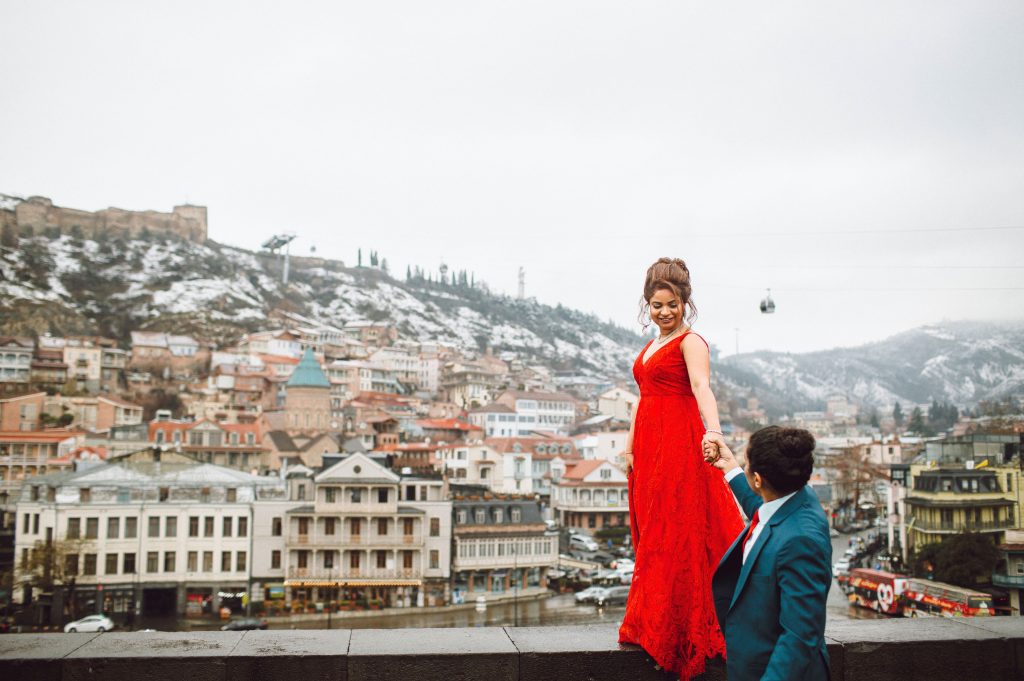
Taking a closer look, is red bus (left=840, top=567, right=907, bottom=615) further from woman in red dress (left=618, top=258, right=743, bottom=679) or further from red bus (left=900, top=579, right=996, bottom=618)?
woman in red dress (left=618, top=258, right=743, bottom=679)

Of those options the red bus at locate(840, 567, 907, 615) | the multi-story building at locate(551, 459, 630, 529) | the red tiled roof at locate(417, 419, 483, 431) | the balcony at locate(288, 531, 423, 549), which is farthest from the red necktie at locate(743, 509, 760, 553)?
the red tiled roof at locate(417, 419, 483, 431)

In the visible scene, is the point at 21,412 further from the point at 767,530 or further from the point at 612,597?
the point at 767,530

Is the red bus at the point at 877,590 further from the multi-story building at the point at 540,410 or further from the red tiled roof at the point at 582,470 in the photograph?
the multi-story building at the point at 540,410

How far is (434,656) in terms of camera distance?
273cm

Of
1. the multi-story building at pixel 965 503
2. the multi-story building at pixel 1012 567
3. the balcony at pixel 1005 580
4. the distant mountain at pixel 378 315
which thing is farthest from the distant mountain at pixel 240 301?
the balcony at pixel 1005 580

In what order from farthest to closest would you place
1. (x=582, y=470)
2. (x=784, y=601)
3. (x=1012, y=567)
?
(x=582, y=470), (x=1012, y=567), (x=784, y=601)

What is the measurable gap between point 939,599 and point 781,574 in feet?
74.9

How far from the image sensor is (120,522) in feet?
82.4

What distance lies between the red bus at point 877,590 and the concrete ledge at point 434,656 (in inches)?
875

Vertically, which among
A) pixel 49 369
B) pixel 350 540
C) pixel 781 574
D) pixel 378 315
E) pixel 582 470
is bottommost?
pixel 350 540

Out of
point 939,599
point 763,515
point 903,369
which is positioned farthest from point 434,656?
point 903,369

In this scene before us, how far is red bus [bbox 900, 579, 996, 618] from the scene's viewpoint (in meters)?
19.7

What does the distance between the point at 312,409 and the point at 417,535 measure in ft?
112

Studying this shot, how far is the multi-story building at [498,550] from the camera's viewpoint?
2792cm
